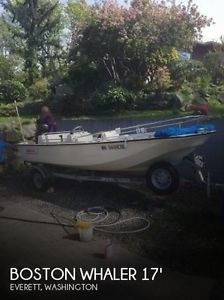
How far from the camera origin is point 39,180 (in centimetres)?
999

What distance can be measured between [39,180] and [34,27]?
20.0 metres

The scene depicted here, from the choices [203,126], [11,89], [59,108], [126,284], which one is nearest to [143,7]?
[59,108]


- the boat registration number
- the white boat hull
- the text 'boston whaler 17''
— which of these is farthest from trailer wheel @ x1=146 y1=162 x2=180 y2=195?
the boat registration number

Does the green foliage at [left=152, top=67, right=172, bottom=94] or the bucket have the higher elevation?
the green foliage at [left=152, top=67, right=172, bottom=94]

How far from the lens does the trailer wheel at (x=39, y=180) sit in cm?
990

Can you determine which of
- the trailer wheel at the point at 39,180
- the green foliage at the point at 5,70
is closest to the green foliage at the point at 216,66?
the trailer wheel at the point at 39,180

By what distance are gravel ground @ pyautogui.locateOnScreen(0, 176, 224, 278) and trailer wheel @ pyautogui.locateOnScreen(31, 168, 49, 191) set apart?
0.61ft

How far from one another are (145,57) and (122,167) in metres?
7.54

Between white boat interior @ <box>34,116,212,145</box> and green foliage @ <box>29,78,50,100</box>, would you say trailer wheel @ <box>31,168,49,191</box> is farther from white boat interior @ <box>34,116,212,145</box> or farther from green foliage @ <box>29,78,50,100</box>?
green foliage @ <box>29,78,50,100</box>

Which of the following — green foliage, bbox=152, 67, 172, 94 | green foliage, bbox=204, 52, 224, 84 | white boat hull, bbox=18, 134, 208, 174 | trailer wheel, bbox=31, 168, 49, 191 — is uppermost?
green foliage, bbox=204, 52, 224, 84

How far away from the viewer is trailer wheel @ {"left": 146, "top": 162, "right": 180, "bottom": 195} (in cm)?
806

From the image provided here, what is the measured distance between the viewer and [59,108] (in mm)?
14906

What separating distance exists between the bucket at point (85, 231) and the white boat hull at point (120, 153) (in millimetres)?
2278

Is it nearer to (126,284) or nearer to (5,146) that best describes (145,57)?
(5,146)
